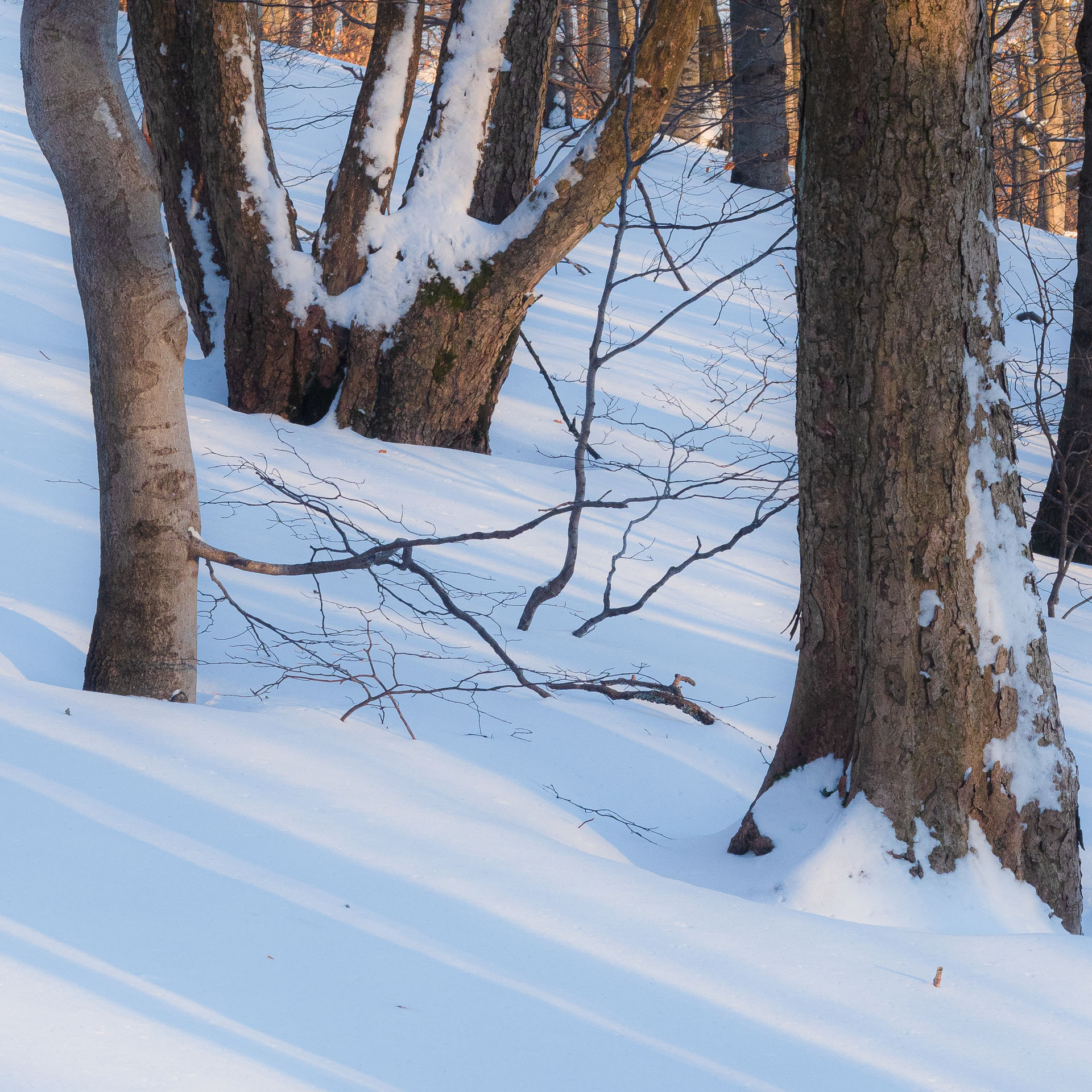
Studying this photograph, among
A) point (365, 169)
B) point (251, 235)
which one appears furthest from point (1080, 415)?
point (251, 235)

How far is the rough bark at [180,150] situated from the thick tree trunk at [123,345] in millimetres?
2938

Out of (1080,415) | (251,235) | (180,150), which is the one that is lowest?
(1080,415)

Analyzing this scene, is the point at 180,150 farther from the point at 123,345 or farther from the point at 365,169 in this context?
the point at 123,345

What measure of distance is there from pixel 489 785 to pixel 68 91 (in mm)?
1998

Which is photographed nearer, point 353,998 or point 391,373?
point 353,998

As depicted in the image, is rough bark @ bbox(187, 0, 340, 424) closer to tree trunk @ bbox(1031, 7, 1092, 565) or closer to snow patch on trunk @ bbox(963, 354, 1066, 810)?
snow patch on trunk @ bbox(963, 354, 1066, 810)

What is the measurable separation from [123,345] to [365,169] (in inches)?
123

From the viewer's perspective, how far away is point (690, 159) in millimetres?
12664

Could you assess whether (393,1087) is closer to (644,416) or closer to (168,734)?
(168,734)

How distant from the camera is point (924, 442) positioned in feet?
7.25

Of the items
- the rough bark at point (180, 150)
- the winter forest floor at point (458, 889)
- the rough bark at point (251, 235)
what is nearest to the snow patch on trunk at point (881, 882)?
Answer: the winter forest floor at point (458, 889)

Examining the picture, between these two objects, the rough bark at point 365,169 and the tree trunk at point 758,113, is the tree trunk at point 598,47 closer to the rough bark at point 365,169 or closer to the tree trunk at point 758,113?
the tree trunk at point 758,113

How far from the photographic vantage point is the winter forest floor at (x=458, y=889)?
146cm

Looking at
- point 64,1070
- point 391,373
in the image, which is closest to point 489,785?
point 64,1070
